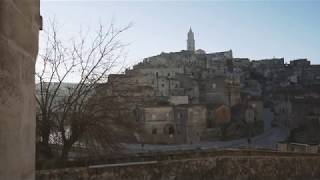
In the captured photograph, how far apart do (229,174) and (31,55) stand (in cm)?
775

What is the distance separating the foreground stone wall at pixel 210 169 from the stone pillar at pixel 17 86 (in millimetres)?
4920

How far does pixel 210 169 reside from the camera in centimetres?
889

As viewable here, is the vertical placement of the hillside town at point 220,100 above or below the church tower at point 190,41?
below

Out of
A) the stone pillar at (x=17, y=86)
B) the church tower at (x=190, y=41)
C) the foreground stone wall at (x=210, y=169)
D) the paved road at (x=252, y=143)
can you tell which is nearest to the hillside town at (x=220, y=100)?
the paved road at (x=252, y=143)

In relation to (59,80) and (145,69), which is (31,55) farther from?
(145,69)

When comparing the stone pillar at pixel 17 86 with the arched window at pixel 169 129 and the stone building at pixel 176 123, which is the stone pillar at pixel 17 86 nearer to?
the stone building at pixel 176 123

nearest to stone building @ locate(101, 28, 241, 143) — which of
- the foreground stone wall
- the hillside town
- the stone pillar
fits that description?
the hillside town

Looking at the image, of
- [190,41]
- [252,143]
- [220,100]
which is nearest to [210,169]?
[252,143]

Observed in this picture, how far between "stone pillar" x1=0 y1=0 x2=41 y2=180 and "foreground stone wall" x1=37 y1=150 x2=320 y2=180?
16.1ft

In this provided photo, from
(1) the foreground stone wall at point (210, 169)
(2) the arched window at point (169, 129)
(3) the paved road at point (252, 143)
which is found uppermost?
(1) the foreground stone wall at point (210, 169)

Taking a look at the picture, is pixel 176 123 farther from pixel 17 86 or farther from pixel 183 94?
pixel 17 86

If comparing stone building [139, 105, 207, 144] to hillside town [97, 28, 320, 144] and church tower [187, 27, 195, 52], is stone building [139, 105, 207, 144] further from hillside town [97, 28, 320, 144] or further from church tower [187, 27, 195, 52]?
church tower [187, 27, 195, 52]

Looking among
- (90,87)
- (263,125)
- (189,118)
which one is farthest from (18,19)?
(263,125)

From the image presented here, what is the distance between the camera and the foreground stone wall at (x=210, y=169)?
24.2ft
